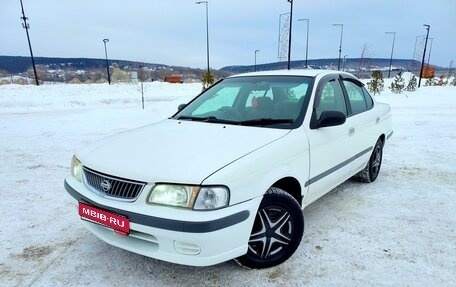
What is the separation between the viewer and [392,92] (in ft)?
67.7

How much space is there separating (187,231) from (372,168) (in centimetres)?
342

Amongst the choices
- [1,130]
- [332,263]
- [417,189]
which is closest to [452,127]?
[417,189]

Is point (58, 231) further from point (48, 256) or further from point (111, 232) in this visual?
point (111, 232)

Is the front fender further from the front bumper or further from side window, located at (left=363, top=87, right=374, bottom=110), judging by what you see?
side window, located at (left=363, top=87, right=374, bottom=110)

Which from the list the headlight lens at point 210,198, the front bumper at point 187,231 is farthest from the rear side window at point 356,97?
the headlight lens at point 210,198

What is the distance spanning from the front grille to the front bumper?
2.0 inches

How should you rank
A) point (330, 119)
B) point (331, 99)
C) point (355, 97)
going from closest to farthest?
point (330, 119) < point (331, 99) < point (355, 97)

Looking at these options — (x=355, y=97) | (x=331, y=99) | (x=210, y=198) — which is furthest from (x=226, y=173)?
(x=355, y=97)

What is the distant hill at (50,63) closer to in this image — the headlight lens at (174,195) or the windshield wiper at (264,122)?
the windshield wiper at (264,122)

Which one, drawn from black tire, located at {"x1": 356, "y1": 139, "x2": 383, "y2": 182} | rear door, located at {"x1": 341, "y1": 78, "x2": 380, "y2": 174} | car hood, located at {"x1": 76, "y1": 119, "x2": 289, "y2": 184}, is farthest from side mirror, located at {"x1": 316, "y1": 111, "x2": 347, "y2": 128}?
black tire, located at {"x1": 356, "y1": 139, "x2": 383, "y2": 182}

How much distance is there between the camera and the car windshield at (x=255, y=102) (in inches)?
125

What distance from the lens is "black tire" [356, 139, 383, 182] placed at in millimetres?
4625

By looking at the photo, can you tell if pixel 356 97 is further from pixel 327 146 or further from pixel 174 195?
pixel 174 195

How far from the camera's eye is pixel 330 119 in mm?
3082
